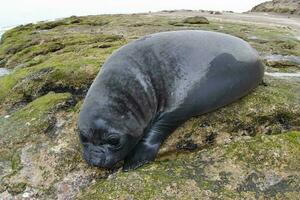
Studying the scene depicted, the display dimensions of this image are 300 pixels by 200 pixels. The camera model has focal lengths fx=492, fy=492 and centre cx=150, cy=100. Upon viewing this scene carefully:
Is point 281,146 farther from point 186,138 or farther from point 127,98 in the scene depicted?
point 127,98

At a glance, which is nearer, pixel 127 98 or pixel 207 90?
pixel 127 98

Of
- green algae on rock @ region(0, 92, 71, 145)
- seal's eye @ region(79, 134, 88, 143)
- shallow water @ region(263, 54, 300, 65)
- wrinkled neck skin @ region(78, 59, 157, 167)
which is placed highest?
wrinkled neck skin @ region(78, 59, 157, 167)

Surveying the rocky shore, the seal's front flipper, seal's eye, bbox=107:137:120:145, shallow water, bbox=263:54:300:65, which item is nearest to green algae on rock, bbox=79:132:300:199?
the rocky shore

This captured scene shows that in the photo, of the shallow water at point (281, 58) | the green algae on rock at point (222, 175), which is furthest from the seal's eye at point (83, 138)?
the shallow water at point (281, 58)

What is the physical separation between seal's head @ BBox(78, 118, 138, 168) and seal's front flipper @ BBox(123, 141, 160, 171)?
0.11 metres

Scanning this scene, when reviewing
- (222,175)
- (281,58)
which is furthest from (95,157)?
(281,58)

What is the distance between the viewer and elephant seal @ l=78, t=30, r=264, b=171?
6.15 m

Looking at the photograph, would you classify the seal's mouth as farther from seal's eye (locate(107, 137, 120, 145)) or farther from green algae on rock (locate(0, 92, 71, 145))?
green algae on rock (locate(0, 92, 71, 145))

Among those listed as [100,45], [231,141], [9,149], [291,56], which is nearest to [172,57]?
[231,141]

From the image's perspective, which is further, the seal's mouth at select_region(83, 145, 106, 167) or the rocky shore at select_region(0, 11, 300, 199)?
the seal's mouth at select_region(83, 145, 106, 167)

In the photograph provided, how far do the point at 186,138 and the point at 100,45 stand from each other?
7.00 m

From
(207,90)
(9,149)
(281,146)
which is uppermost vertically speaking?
Answer: (207,90)

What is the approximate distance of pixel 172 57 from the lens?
22.9 feet

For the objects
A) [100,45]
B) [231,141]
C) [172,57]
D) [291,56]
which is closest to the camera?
[231,141]
